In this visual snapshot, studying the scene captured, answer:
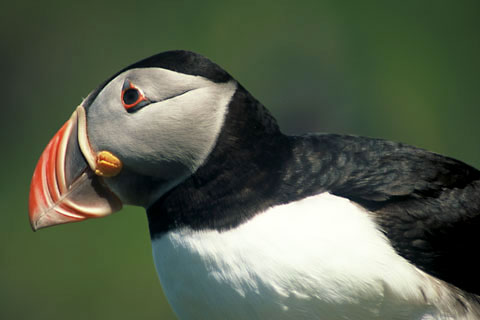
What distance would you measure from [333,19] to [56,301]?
9.73 ft

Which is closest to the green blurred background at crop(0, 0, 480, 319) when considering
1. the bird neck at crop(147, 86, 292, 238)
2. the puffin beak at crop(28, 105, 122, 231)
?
the puffin beak at crop(28, 105, 122, 231)

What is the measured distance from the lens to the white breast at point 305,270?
1.48m

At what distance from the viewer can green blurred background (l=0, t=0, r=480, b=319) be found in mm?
4629

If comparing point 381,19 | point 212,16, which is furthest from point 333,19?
point 212,16

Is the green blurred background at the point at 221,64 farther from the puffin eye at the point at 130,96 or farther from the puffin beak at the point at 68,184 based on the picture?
the puffin eye at the point at 130,96

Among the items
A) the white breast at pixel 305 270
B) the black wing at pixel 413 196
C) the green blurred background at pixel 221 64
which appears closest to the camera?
the white breast at pixel 305 270

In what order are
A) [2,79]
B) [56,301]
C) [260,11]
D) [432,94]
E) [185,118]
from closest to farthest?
[185,118], [56,301], [432,94], [260,11], [2,79]

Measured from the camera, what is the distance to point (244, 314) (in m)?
1.51

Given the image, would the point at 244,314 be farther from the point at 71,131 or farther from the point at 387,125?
the point at 387,125

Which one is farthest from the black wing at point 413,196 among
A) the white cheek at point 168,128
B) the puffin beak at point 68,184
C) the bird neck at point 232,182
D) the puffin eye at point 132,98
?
the puffin beak at point 68,184

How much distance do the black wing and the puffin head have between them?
28 centimetres

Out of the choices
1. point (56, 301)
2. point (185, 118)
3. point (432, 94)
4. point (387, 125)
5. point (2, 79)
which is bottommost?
point (56, 301)

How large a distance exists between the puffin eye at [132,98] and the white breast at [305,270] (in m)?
0.34

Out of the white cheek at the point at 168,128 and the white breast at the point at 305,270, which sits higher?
the white cheek at the point at 168,128
